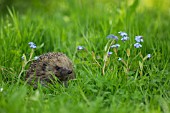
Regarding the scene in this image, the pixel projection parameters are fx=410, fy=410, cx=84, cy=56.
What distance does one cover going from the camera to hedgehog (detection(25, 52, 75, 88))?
3.86 metres

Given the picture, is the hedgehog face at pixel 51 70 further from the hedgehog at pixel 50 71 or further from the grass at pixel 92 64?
the grass at pixel 92 64

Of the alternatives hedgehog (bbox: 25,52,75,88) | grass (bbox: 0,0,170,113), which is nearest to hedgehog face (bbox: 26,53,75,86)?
hedgehog (bbox: 25,52,75,88)

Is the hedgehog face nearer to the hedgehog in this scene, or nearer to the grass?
the hedgehog

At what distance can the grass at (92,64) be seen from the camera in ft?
10.8

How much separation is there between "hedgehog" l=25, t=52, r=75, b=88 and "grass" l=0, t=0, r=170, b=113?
0.10 m

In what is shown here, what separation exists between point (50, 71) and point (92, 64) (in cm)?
47

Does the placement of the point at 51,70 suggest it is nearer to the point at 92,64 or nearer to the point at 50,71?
the point at 50,71

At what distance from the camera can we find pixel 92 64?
4102 millimetres

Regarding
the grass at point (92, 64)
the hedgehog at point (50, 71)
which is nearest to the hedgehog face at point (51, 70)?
the hedgehog at point (50, 71)

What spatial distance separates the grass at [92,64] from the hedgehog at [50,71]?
10 centimetres

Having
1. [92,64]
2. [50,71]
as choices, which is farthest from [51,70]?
[92,64]

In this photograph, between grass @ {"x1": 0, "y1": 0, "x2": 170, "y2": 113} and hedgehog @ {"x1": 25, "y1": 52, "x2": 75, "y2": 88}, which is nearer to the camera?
grass @ {"x1": 0, "y1": 0, "x2": 170, "y2": 113}

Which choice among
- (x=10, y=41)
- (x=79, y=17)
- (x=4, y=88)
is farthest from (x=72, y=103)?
(x=79, y=17)

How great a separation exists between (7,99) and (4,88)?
0.36 m
